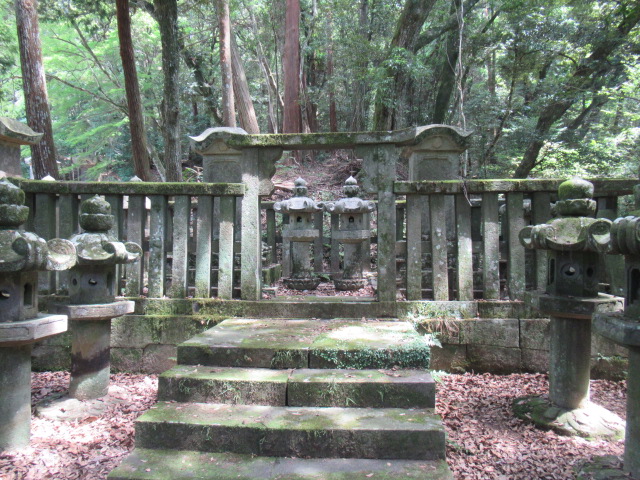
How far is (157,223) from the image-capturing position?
538cm

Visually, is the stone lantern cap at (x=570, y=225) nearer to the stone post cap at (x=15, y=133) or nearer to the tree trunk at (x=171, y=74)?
the stone post cap at (x=15, y=133)

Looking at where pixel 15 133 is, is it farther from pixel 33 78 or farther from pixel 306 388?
pixel 33 78

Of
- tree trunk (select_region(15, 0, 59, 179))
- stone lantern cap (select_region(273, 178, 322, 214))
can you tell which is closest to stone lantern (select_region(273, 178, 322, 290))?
stone lantern cap (select_region(273, 178, 322, 214))

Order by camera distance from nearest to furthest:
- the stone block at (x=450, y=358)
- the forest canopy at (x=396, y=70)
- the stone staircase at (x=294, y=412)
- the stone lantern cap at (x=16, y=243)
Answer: the stone staircase at (x=294, y=412) → the stone lantern cap at (x=16, y=243) → the stone block at (x=450, y=358) → the forest canopy at (x=396, y=70)

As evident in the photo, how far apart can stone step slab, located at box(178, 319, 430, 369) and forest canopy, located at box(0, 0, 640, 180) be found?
5.92 metres

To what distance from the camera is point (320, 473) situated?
2.93 meters

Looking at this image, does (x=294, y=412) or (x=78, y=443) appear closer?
(x=294, y=412)

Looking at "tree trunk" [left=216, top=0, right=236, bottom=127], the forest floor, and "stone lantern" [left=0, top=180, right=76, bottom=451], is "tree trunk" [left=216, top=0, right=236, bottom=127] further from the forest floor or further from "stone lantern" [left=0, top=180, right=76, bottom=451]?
"stone lantern" [left=0, top=180, right=76, bottom=451]

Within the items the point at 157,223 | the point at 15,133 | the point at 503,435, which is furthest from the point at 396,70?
the point at 503,435

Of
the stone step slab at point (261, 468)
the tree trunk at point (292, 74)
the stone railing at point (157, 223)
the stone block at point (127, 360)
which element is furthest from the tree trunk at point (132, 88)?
the stone step slab at point (261, 468)

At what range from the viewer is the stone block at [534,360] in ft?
16.3

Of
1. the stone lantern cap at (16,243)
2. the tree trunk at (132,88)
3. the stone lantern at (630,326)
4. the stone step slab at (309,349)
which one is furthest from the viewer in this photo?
the tree trunk at (132,88)

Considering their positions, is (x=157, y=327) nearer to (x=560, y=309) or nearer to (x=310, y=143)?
(x=310, y=143)

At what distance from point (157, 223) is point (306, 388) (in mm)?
2937
